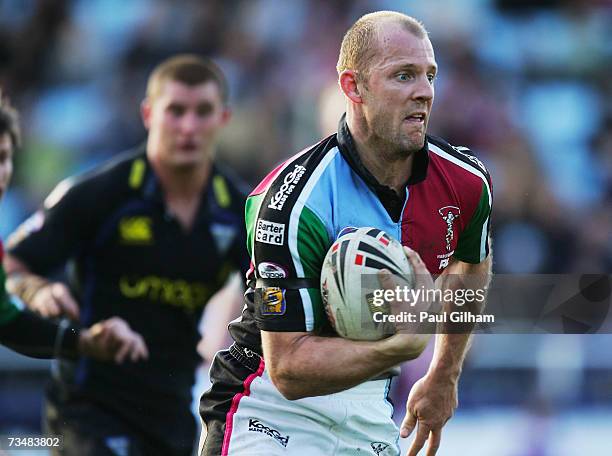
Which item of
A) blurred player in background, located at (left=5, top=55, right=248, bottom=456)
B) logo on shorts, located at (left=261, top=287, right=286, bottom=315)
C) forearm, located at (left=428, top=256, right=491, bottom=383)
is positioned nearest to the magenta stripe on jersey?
logo on shorts, located at (left=261, top=287, right=286, bottom=315)

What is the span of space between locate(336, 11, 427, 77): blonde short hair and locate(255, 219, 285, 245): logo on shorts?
729 mm

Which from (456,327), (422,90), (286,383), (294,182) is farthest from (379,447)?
(422,90)

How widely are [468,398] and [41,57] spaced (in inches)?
217

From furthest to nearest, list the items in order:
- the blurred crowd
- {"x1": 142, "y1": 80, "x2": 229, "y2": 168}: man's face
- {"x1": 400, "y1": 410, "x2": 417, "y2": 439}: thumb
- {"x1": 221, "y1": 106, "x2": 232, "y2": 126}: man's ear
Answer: the blurred crowd → {"x1": 221, "y1": 106, "x2": 232, "y2": 126}: man's ear → {"x1": 142, "y1": 80, "x2": 229, "y2": 168}: man's face → {"x1": 400, "y1": 410, "x2": 417, "y2": 439}: thumb

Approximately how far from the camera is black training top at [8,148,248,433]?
23.4 feet

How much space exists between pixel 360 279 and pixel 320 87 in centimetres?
706

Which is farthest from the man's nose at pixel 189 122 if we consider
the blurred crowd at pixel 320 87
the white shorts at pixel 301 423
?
the white shorts at pixel 301 423

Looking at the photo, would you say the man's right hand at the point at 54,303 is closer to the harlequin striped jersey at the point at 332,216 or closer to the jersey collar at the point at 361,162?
the harlequin striped jersey at the point at 332,216

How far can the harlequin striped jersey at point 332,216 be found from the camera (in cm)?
415

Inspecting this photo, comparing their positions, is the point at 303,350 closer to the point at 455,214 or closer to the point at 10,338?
the point at 455,214

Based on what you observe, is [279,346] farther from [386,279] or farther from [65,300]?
[65,300]

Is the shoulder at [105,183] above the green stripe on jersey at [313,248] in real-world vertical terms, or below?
above

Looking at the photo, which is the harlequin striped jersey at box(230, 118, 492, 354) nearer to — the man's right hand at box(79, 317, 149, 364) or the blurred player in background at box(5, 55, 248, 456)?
the man's right hand at box(79, 317, 149, 364)

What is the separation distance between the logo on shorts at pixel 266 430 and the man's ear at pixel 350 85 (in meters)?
1.28
